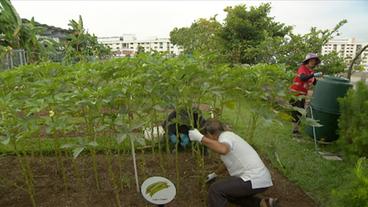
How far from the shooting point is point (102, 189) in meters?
3.15

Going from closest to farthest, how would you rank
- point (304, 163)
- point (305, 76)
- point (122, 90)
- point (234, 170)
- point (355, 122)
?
point (122, 90) < point (234, 170) < point (355, 122) < point (304, 163) < point (305, 76)

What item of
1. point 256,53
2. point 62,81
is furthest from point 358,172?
point 256,53

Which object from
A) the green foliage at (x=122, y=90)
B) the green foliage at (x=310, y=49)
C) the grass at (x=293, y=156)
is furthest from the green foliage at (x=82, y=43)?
the green foliage at (x=122, y=90)

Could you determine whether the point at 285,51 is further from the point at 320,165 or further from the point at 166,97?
the point at 166,97

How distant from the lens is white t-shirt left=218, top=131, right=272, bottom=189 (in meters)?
2.59

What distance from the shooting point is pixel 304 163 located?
3947 millimetres

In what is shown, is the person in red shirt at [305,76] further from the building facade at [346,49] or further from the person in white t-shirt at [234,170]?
the building facade at [346,49]

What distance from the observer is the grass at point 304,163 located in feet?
10.6

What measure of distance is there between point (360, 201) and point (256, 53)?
9.49 m

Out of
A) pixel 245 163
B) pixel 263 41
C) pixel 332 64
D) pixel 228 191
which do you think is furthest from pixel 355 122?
pixel 263 41

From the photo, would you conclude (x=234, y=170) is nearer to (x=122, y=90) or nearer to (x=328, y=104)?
(x=122, y=90)

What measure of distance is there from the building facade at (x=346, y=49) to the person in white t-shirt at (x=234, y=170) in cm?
732

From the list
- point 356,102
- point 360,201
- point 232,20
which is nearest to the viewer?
point 360,201

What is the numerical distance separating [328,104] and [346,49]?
264 inches
